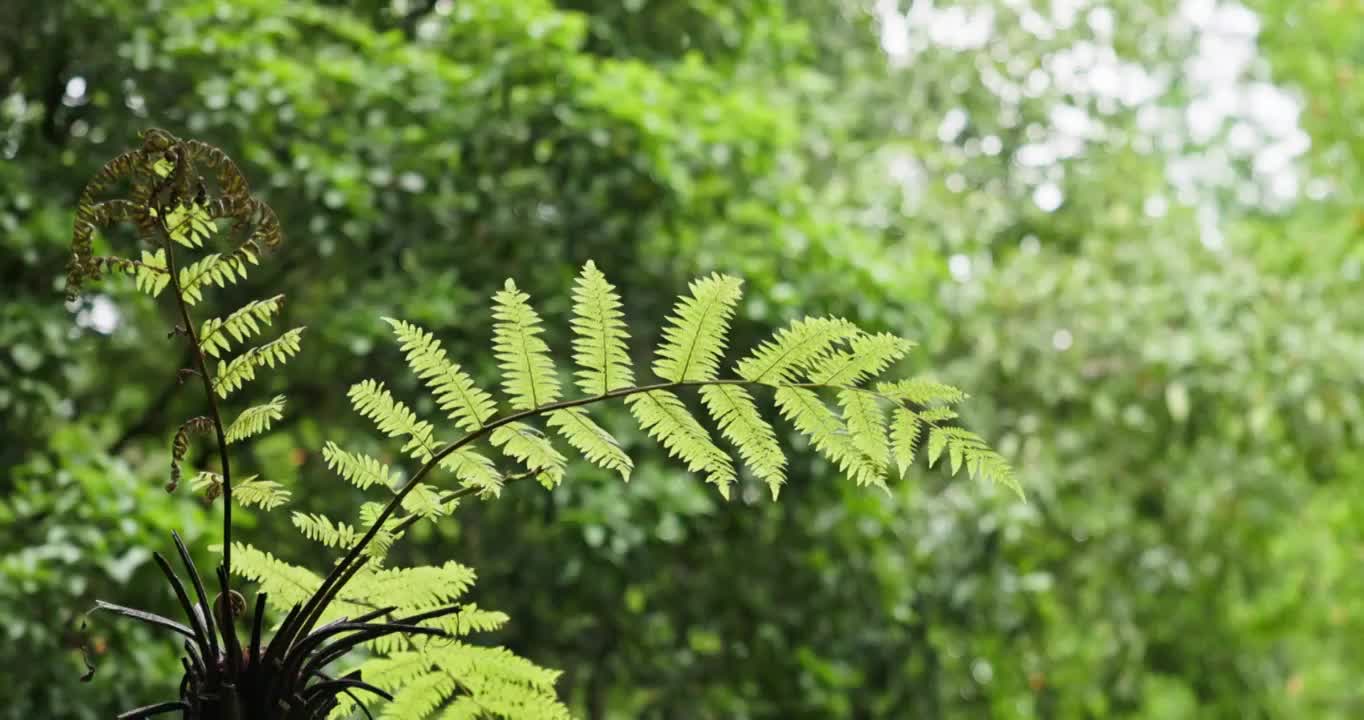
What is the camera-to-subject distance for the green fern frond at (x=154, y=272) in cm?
80

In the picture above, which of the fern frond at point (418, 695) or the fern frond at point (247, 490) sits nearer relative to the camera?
the fern frond at point (247, 490)

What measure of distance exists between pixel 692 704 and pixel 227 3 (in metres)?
1.80

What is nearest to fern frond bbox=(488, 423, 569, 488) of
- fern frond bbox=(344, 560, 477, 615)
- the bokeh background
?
fern frond bbox=(344, 560, 477, 615)

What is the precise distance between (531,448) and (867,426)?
0.64 ft

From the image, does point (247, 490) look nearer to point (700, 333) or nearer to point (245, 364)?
point (245, 364)

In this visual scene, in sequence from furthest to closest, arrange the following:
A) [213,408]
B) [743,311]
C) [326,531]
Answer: [743,311] → [326,531] → [213,408]

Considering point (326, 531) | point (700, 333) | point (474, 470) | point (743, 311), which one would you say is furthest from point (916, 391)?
point (743, 311)

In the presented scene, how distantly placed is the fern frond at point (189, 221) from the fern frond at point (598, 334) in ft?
0.67

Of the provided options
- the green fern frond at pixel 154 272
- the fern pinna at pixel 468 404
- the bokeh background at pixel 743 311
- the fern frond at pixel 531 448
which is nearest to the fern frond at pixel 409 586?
the fern pinna at pixel 468 404

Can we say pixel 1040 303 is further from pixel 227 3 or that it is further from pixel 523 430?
pixel 523 430

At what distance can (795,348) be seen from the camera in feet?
2.74

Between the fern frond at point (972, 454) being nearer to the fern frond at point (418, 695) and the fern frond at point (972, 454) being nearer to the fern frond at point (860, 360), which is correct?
the fern frond at point (860, 360)

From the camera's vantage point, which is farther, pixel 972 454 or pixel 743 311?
pixel 743 311

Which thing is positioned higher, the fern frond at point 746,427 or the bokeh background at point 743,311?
the fern frond at point 746,427
